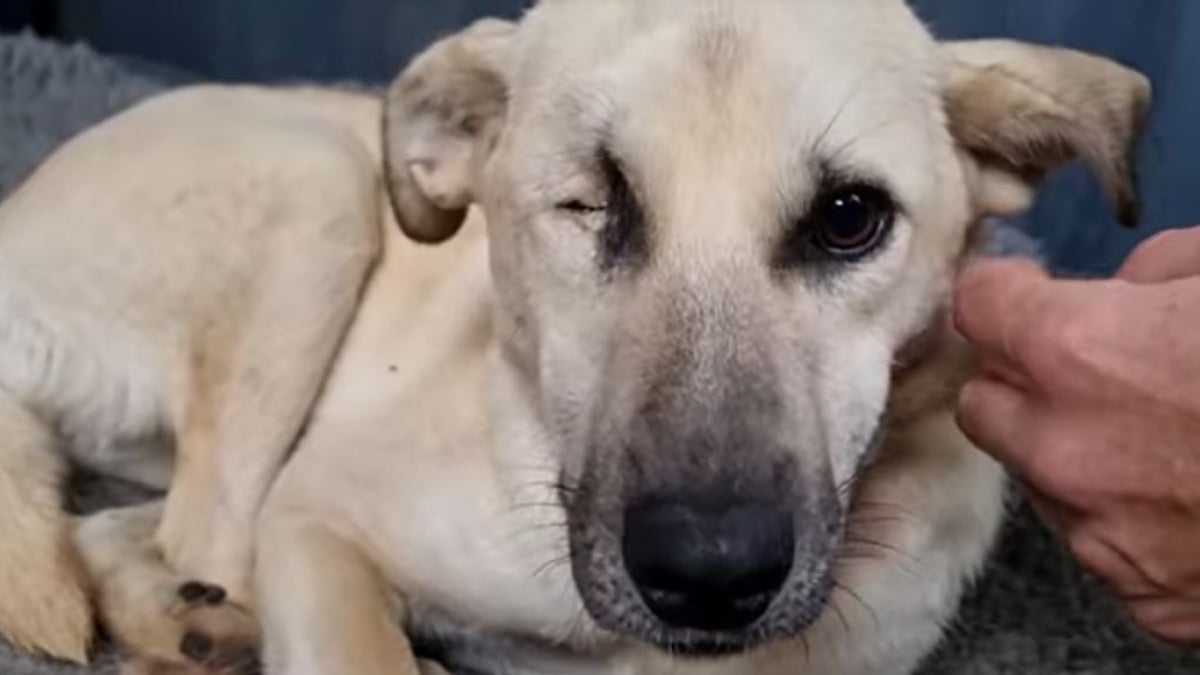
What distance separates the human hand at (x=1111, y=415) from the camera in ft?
4.47

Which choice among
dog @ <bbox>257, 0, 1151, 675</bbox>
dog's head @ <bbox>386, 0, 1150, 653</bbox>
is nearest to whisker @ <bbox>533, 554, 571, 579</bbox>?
dog @ <bbox>257, 0, 1151, 675</bbox>

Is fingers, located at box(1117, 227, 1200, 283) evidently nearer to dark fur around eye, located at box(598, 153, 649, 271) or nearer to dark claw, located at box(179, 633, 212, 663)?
dark fur around eye, located at box(598, 153, 649, 271)

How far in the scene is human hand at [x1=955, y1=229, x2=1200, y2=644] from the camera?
1.36 m

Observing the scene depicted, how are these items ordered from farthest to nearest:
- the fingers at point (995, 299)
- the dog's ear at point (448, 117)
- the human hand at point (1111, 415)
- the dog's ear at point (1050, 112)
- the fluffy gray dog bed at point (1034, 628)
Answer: the fluffy gray dog bed at point (1034, 628), the dog's ear at point (448, 117), the dog's ear at point (1050, 112), the fingers at point (995, 299), the human hand at point (1111, 415)

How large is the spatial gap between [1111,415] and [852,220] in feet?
0.74

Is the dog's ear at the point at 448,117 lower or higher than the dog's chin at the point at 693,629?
higher

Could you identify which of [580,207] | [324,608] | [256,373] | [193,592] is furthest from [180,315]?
[580,207]

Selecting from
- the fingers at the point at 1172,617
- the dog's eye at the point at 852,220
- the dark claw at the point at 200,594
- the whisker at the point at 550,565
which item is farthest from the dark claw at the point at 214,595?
the fingers at the point at 1172,617

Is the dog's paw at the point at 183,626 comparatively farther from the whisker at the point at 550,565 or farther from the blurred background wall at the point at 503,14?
the blurred background wall at the point at 503,14

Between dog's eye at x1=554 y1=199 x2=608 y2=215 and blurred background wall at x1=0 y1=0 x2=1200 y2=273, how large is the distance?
92cm

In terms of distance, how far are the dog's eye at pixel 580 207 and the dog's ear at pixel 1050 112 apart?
27 centimetres

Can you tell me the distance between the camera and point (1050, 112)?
1.60 m

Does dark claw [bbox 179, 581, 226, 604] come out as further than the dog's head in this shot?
Yes

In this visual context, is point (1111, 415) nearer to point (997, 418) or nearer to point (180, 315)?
point (997, 418)
